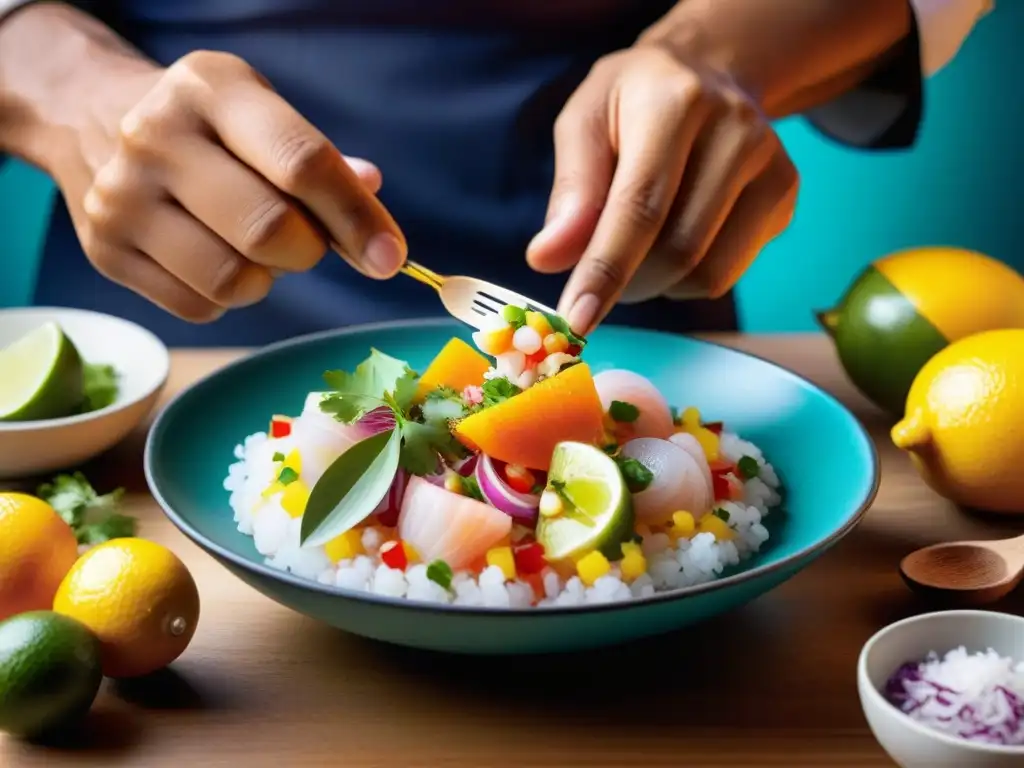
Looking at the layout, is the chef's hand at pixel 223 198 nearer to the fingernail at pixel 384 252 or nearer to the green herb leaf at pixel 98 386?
the fingernail at pixel 384 252

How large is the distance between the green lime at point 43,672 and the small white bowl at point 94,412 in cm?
50

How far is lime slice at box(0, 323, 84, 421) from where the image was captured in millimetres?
1559

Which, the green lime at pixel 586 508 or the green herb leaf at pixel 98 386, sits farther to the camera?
the green herb leaf at pixel 98 386

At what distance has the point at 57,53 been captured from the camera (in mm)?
1925

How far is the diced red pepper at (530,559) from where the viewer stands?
1.17 m

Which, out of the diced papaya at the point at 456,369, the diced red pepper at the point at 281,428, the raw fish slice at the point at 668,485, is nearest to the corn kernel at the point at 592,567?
the raw fish slice at the point at 668,485

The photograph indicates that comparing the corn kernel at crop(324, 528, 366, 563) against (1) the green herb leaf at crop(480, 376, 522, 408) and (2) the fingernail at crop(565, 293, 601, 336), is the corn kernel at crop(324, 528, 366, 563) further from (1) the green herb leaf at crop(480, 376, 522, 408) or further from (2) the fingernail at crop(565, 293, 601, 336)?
(2) the fingernail at crop(565, 293, 601, 336)

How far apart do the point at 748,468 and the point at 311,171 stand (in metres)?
0.62

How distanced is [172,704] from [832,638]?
66 cm

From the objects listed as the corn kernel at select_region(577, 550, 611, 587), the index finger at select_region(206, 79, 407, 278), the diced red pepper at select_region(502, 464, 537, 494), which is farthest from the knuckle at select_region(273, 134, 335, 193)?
the corn kernel at select_region(577, 550, 611, 587)

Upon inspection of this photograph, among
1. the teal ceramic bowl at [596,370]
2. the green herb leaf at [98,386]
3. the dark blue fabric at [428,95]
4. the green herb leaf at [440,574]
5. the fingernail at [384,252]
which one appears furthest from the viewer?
the dark blue fabric at [428,95]

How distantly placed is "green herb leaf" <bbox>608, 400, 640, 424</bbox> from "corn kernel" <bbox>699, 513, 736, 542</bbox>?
17cm

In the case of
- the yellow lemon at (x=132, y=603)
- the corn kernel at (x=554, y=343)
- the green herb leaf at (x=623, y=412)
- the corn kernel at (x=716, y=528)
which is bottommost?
the yellow lemon at (x=132, y=603)

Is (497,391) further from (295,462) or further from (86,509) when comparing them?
(86,509)
